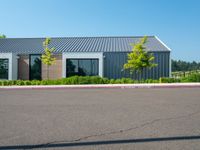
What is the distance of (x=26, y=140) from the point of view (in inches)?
204

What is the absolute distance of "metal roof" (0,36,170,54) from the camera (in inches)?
1196

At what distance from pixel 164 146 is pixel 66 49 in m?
27.0

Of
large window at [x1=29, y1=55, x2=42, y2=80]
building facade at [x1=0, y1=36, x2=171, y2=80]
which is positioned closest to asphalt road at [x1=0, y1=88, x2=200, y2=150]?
building facade at [x1=0, y1=36, x2=171, y2=80]

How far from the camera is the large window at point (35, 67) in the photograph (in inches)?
1171

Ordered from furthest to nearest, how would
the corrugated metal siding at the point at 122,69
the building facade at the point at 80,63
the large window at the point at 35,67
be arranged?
the large window at the point at 35,67 < the corrugated metal siding at the point at 122,69 < the building facade at the point at 80,63

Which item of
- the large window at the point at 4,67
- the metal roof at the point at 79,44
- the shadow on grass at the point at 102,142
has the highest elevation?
the metal roof at the point at 79,44

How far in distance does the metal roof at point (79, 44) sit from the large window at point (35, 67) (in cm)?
85

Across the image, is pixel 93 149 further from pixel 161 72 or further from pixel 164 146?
pixel 161 72

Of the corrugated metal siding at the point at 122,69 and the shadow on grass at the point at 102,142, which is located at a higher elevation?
the corrugated metal siding at the point at 122,69

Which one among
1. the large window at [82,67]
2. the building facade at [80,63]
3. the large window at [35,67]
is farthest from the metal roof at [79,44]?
the large window at [82,67]

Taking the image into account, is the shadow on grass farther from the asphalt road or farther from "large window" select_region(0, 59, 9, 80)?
"large window" select_region(0, 59, 9, 80)

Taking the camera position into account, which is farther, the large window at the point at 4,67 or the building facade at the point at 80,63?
the large window at the point at 4,67

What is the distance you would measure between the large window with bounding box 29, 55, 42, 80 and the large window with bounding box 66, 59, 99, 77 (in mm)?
3724

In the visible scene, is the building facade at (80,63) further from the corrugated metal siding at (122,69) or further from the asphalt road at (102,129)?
the asphalt road at (102,129)
